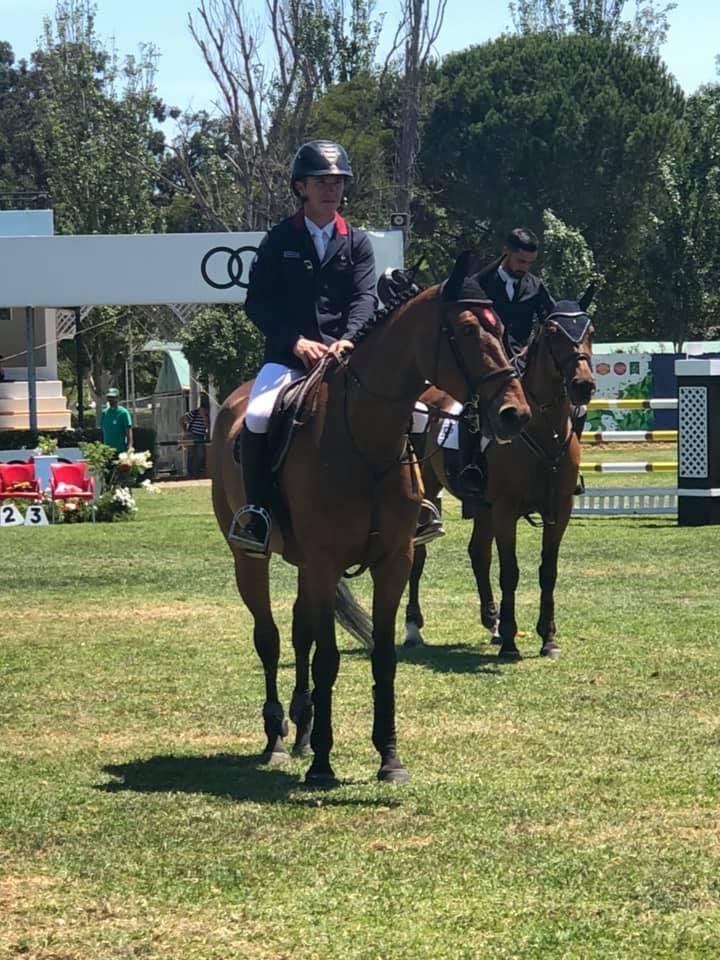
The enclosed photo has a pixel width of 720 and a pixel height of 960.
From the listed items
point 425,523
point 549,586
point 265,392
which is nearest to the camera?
point 265,392

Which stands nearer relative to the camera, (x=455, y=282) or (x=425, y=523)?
(x=455, y=282)

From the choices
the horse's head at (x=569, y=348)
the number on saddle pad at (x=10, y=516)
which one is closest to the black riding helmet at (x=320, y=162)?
the horse's head at (x=569, y=348)

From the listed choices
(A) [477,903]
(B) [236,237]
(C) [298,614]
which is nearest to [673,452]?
(B) [236,237]

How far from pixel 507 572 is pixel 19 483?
14.5 metres

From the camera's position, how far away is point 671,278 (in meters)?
56.9

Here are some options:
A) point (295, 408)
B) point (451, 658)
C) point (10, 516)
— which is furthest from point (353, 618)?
point (10, 516)

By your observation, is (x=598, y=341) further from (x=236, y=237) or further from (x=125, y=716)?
(x=125, y=716)

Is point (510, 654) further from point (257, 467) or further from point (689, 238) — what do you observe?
point (689, 238)

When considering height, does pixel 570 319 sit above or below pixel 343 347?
above

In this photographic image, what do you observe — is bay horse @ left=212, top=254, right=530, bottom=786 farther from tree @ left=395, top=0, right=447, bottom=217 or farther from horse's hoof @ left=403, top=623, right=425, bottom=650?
tree @ left=395, top=0, right=447, bottom=217

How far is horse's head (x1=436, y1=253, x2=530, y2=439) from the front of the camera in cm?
669

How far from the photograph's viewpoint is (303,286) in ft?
25.3

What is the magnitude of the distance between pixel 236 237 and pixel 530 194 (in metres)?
34.7

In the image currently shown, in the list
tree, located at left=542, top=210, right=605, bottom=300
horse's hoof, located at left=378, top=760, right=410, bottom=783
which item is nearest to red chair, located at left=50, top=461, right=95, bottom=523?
horse's hoof, located at left=378, top=760, right=410, bottom=783
